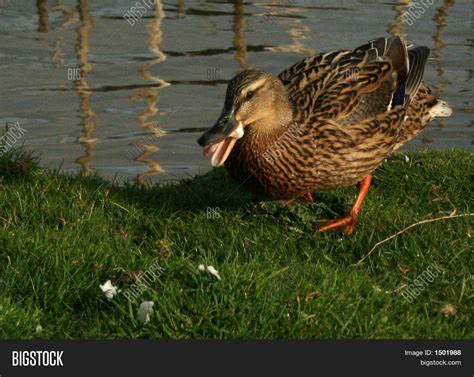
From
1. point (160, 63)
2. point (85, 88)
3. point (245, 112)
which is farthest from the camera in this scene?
point (160, 63)

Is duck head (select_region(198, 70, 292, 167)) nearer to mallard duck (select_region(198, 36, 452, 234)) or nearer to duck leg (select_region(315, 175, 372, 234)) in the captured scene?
mallard duck (select_region(198, 36, 452, 234))

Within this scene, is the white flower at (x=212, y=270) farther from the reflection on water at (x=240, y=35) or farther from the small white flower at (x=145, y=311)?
the reflection on water at (x=240, y=35)

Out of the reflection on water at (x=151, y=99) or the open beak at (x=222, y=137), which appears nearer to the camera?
the open beak at (x=222, y=137)

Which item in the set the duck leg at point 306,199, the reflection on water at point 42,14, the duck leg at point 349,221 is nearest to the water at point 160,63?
the reflection on water at point 42,14

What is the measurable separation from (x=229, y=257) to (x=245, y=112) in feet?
3.51

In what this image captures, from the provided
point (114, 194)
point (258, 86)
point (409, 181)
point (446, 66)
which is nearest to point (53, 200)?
point (114, 194)

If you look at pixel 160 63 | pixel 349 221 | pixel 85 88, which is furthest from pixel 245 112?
pixel 160 63

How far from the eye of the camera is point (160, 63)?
15578 mm

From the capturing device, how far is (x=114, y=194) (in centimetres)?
745

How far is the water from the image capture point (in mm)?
12234

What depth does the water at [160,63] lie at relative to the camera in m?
12.2

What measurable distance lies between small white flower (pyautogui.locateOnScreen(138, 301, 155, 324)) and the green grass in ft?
0.13

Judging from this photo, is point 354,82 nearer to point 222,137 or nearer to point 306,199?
point 306,199

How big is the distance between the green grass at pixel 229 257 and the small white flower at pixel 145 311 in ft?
0.13
